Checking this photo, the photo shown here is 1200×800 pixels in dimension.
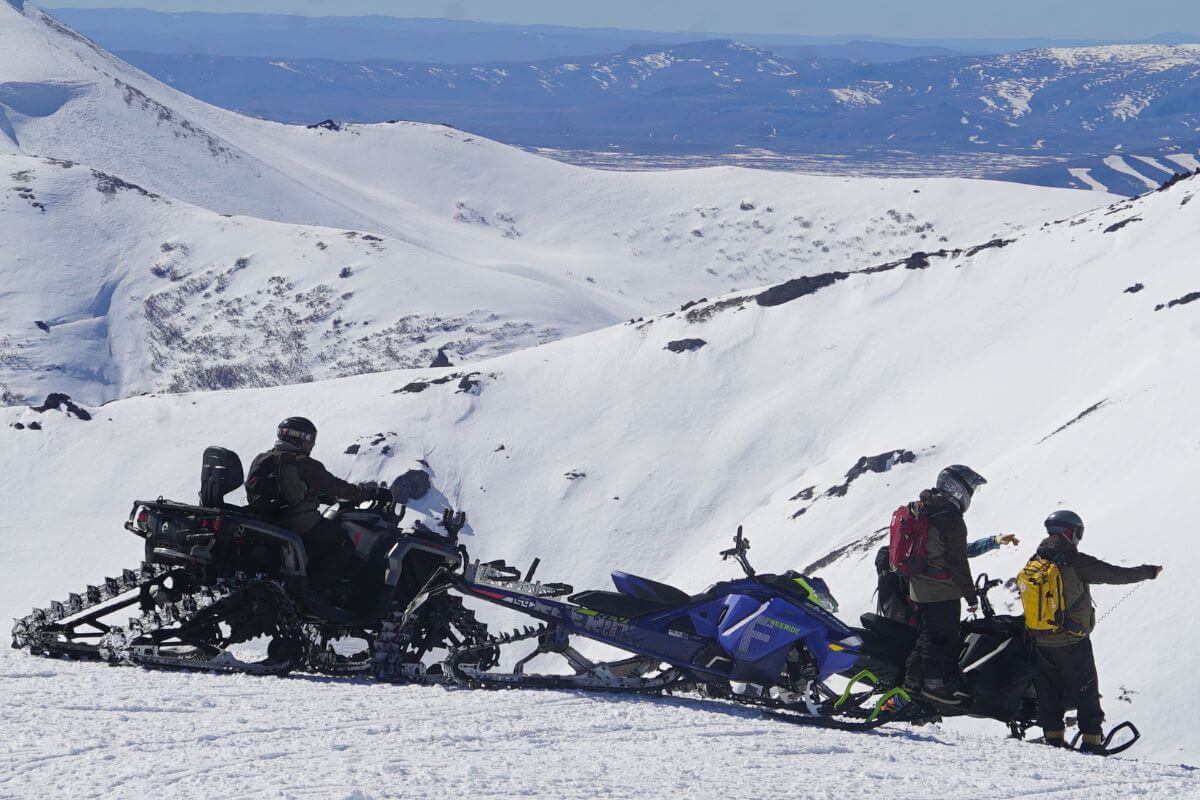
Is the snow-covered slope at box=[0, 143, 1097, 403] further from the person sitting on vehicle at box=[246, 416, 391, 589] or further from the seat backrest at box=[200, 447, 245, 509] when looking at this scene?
the seat backrest at box=[200, 447, 245, 509]

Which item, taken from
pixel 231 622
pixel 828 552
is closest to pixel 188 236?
pixel 828 552

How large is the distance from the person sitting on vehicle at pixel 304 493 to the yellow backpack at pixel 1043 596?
5.77 m

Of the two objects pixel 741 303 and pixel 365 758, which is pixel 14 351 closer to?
Result: pixel 741 303

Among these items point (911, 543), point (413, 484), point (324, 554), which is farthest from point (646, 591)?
point (413, 484)

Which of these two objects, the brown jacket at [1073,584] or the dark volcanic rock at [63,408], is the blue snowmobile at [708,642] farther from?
the dark volcanic rock at [63,408]

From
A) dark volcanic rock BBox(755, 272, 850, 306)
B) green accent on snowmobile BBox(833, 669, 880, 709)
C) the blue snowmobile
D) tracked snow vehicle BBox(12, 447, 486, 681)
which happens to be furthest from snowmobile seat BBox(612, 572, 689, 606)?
dark volcanic rock BBox(755, 272, 850, 306)

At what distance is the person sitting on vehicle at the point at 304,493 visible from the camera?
11.1 meters

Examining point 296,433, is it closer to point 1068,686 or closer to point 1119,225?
point 1068,686

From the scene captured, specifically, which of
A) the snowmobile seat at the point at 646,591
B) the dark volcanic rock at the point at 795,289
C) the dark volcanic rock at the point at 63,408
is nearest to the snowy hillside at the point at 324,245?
the dark volcanic rock at the point at 795,289

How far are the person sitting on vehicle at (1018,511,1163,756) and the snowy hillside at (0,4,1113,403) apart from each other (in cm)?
10180

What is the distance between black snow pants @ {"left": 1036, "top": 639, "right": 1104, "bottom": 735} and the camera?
10109 mm

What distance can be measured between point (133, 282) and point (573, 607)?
13043 centimetres

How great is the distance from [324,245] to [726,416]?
80.3 m

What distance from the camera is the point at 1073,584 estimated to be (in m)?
9.98
